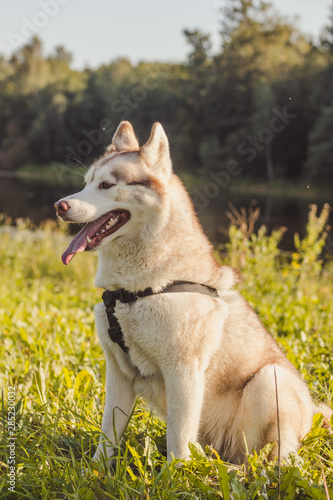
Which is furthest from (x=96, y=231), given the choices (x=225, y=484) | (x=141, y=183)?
(x=225, y=484)

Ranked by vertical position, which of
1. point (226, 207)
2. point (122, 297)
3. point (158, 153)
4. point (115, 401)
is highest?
point (158, 153)

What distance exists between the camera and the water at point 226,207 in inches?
776

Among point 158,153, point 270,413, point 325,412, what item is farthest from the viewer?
point 325,412

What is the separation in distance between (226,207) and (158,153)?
927 inches

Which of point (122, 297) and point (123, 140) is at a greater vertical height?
point (123, 140)

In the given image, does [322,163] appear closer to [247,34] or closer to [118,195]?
[247,34]

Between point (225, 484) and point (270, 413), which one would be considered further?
point (270, 413)

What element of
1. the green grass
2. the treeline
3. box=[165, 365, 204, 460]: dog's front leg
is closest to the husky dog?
box=[165, 365, 204, 460]: dog's front leg

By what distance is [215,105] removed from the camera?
4762 centimetres

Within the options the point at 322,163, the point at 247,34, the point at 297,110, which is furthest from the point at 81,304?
the point at 247,34

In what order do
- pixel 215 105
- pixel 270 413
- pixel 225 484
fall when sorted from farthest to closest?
pixel 215 105
pixel 270 413
pixel 225 484

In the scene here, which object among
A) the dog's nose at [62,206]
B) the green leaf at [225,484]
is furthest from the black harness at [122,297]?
the green leaf at [225,484]

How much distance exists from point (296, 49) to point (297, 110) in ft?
47.0

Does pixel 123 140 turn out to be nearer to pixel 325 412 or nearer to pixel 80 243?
pixel 80 243
